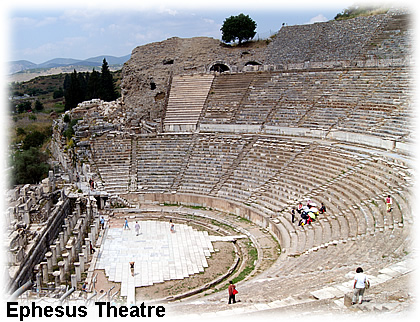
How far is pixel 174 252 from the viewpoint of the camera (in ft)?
51.2

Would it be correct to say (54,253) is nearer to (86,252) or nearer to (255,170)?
(86,252)

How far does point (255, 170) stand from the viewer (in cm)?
2123

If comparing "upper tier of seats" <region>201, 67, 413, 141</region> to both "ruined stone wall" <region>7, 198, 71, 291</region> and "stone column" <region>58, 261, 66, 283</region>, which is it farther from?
"stone column" <region>58, 261, 66, 283</region>

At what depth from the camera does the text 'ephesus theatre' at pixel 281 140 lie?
43.7 feet

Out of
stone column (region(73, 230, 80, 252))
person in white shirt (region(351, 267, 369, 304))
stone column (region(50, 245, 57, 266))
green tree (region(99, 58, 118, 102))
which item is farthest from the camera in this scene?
green tree (region(99, 58, 118, 102))

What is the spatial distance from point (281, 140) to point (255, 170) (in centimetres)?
292

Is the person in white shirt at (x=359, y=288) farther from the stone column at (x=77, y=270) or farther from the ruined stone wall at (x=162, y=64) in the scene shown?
the ruined stone wall at (x=162, y=64)

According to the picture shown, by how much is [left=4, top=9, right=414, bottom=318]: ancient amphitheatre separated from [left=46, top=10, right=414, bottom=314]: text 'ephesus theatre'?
88 mm

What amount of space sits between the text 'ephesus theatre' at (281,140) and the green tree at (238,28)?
1.68 m

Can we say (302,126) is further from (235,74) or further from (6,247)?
(6,247)

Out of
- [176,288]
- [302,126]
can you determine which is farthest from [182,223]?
[302,126]

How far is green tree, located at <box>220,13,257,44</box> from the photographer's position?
36.1m

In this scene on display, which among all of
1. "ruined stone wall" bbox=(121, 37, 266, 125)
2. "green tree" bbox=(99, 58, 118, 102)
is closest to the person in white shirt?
"ruined stone wall" bbox=(121, 37, 266, 125)

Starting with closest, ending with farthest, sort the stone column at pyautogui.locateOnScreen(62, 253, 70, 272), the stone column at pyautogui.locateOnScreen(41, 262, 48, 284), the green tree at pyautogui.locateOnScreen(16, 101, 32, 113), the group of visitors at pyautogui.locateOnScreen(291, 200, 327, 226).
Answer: the stone column at pyautogui.locateOnScreen(41, 262, 48, 284), the stone column at pyautogui.locateOnScreen(62, 253, 70, 272), the group of visitors at pyautogui.locateOnScreen(291, 200, 327, 226), the green tree at pyautogui.locateOnScreen(16, 101, 32, 113)
